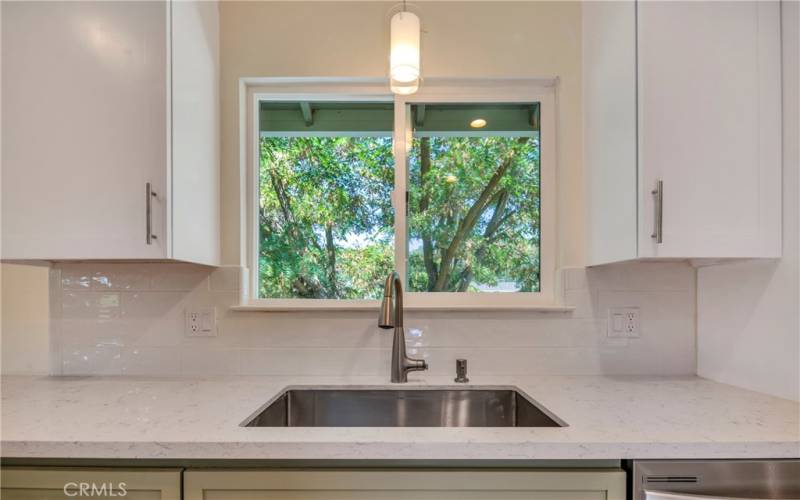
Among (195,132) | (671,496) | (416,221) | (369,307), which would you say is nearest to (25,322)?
(195,132)

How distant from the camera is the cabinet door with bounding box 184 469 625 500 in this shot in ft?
3.19

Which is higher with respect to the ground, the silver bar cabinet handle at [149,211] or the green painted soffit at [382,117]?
the green painted soffit at [382,117]

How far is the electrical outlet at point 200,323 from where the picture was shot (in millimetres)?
1637

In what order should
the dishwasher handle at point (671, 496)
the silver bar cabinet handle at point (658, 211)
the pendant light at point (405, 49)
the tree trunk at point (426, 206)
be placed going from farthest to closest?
the tree trunk at point (426, 206) < the pendant light at point (405, 49) < the silver bar cabinet handle at point (658, 211) < the dishwasher handle at point (671, 496)

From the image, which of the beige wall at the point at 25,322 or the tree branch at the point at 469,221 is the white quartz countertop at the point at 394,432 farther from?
the tree branch at the point at 469,221

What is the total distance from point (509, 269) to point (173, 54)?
50.9 inches

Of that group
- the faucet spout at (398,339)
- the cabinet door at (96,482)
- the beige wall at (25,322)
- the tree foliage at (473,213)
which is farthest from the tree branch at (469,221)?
the beige wall at (25,322)

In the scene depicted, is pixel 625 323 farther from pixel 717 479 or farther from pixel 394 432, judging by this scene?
pixel 394 432

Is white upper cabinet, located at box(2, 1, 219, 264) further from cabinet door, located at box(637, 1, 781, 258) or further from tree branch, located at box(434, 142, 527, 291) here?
cabinet door, located at box(637, 1, 781, 258)

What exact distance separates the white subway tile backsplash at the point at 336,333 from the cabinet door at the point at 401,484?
65 centimetres

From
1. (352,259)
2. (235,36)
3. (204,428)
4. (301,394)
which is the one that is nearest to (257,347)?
(301,394)

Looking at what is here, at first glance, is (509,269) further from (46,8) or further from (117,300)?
(46,8)

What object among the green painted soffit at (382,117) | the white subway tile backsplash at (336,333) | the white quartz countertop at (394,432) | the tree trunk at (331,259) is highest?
the green painted soffit at (382,117)

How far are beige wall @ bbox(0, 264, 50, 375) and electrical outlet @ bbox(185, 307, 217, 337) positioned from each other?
0.50 m
